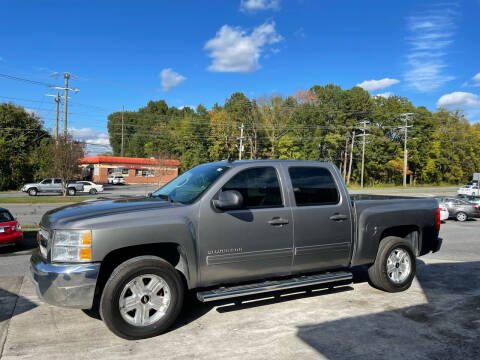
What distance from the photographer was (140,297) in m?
3.96

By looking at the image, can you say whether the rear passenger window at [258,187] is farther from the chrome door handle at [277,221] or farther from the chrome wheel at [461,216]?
the chrome wheel at [461,216]

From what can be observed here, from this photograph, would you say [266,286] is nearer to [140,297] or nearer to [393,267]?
[140,297]

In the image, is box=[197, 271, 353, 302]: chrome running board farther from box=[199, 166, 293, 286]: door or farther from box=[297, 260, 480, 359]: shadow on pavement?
box=[297, 260, 480, 359]: shadow on pavement

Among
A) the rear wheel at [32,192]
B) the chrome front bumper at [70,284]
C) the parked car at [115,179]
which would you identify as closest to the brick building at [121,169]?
the parked car at [115,179]

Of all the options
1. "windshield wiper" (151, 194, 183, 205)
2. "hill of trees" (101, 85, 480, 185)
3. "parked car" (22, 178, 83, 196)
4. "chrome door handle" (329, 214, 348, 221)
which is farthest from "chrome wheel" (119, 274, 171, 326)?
"hill of trees" (101, 85, 480, 185)

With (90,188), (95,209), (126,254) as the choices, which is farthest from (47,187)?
(126,254)

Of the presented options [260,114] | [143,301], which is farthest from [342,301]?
[260,114]

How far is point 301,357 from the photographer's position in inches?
138

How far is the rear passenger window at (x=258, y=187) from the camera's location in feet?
15.1

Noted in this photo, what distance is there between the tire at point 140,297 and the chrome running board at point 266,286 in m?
0.34

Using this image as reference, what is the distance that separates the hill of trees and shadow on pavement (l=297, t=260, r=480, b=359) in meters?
54.7

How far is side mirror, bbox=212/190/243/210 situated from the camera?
415cm

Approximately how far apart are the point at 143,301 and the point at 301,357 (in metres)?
1.72

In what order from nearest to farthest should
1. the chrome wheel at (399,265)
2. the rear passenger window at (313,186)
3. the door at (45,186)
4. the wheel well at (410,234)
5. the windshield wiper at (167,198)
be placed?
the windshield wiper at (167,198), the rear passenger window at (313,186), the chrome wheel at (399,265), the wheel well at (410,234), the door at (45,186)
